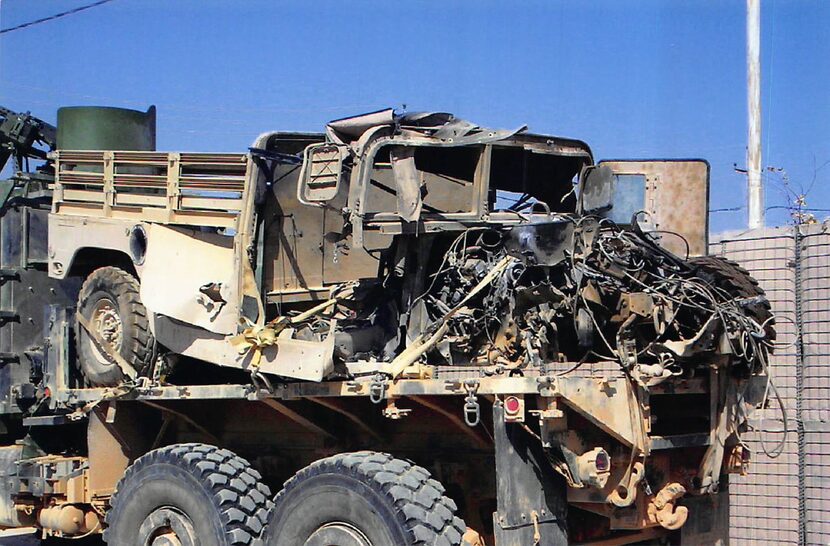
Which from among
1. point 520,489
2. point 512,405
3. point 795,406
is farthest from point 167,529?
point 795,406

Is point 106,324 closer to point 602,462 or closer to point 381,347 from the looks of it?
point 381,347

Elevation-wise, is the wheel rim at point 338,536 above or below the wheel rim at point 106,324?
below

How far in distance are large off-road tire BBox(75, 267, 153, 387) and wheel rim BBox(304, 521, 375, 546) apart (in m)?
2.26

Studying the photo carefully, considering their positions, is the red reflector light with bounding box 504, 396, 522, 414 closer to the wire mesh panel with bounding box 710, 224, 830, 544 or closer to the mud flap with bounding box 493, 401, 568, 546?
the mud flap with bounding box 493, 401, 568, 546

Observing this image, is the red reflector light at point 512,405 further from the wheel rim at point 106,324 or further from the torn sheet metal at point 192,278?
the wheel rim at point 106,324

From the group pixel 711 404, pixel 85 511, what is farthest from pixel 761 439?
pixel 85 511

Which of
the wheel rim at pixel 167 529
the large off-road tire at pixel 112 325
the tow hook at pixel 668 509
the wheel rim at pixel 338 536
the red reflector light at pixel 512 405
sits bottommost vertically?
the wheel rim at pixel 167 529

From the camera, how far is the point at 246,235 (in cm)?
806

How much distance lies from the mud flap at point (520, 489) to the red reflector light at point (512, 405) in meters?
0.07

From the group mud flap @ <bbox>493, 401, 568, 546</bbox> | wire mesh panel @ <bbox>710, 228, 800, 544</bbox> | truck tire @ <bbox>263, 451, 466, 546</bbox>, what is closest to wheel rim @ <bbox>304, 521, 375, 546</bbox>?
truck tire @ <bbox>263, 451, 466, 546</bbox>

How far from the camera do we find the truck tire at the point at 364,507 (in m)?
6.53

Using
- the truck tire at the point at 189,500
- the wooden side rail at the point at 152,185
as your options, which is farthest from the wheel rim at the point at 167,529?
the wooden side rail at the point at 152,185

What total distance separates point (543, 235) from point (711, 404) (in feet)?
4.76

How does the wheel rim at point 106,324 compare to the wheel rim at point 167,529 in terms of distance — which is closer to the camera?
the wheel rim at point 167,529
